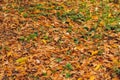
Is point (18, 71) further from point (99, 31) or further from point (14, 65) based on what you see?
point (99, 31)

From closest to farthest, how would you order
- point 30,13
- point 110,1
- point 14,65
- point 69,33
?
point 14,65, point 69,33, point 30,13, point 110,1

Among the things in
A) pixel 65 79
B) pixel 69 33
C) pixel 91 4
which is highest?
pixel 91 4

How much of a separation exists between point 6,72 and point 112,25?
3.05 meters

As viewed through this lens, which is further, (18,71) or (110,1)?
(110,1)

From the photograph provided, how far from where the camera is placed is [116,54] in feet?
18.6

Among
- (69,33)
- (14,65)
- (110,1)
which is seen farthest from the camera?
(110,1)

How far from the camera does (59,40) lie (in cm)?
616

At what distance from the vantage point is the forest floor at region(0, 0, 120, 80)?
208 inches

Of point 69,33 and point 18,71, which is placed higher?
point 69,33

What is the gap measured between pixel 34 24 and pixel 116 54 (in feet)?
7.80

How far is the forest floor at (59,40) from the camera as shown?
5.29 m

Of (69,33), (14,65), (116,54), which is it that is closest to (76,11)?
(69,33)

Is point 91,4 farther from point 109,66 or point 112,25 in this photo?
point 109,66

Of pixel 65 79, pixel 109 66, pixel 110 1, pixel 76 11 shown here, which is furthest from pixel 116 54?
pixel 110 1
